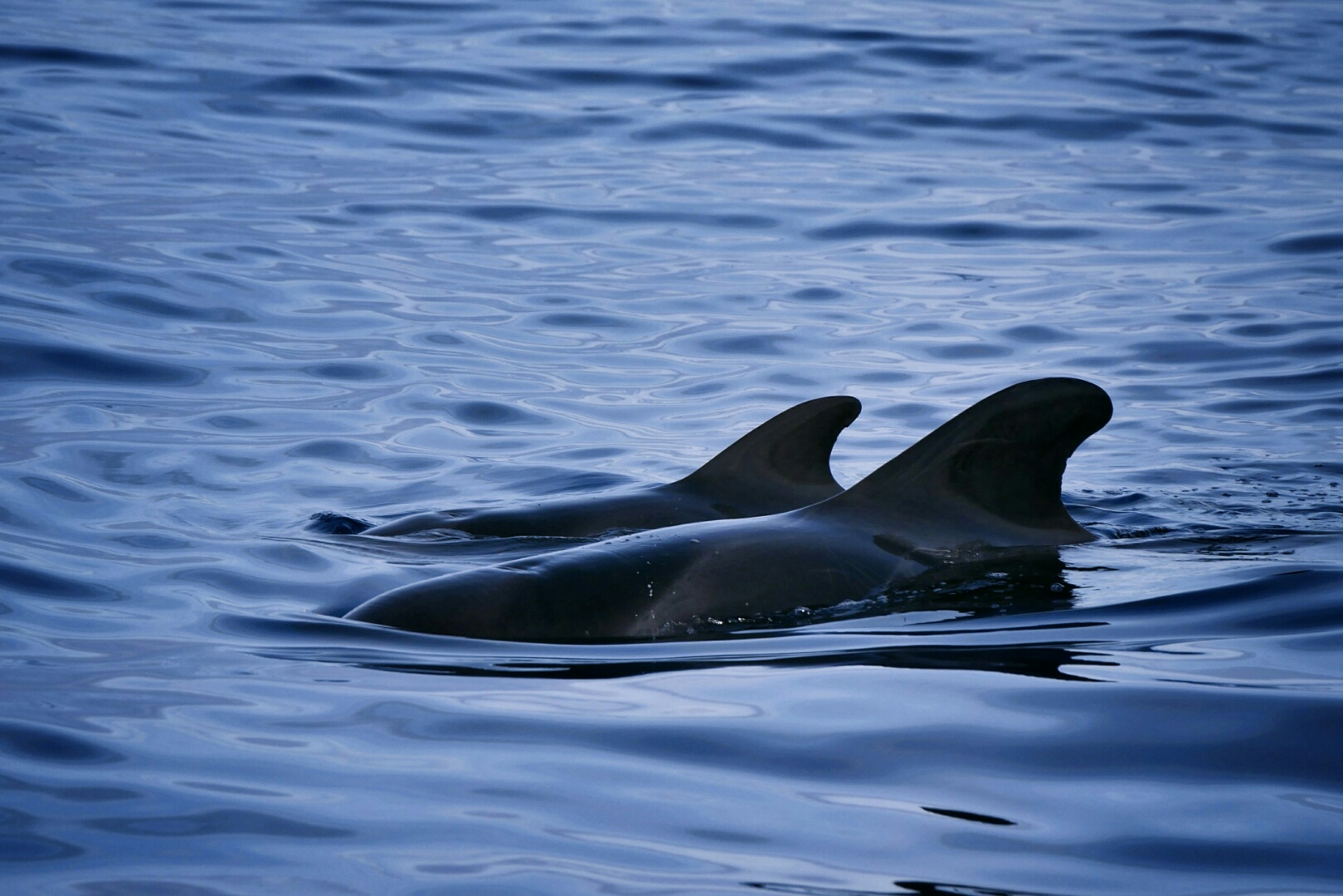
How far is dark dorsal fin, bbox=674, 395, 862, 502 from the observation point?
702 cm

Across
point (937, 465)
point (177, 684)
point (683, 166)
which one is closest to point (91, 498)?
point (177, 684)

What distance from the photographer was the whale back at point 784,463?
6.99 metres

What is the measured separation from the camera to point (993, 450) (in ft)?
20.2

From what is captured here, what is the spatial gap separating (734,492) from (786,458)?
0.84ft

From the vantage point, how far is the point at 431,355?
11.0m

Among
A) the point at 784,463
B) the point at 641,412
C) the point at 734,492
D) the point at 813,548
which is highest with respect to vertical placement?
the point at 641,412

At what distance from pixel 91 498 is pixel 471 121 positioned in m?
11.0

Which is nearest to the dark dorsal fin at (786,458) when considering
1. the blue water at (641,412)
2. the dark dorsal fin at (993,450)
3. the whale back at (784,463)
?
the whale back at (784,463)

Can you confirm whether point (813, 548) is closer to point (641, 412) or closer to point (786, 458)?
point (786, 458)

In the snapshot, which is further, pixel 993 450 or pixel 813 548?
pixel 993 450

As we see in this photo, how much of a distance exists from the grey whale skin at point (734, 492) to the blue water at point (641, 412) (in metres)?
0.33

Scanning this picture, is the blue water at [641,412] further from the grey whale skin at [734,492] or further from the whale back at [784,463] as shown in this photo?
the whale back at [784,463]

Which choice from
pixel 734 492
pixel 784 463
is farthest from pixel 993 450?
pixel 734 492

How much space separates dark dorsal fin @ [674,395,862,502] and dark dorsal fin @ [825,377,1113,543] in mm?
861
